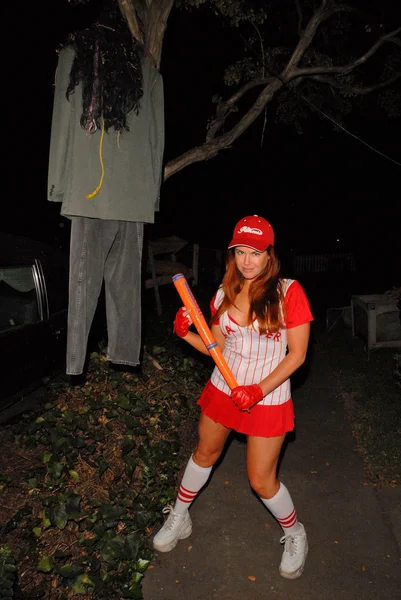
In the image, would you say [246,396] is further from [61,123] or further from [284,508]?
[61,123]

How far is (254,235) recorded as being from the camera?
9.42 ft

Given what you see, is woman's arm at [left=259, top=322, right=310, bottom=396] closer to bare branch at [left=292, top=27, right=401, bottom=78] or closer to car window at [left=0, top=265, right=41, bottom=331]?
car window at [left=0, top=265, right=41, bottom=331]

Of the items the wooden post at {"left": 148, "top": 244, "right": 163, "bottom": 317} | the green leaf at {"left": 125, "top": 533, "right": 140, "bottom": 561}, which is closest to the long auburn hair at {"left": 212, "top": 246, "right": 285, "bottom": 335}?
the green leaf at {"left": 125, "top": 533, "right": 140, "bottom": 561}

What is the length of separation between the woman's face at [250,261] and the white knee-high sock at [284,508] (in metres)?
1.38

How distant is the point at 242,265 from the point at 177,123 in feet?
40.6

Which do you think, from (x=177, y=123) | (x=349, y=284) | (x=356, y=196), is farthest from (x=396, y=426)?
(x=356, y=196)

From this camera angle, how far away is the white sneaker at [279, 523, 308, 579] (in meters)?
3.21

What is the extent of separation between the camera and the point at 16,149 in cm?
1098

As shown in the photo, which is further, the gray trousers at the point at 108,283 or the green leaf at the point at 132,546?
the gray trousers at the point at 108,283

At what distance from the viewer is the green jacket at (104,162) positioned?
3.20 meters

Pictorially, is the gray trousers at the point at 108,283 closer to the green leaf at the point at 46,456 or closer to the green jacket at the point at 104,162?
the green jacket at the point at 104,162

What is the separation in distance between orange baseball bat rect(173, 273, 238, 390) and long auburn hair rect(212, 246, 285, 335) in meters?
0.15

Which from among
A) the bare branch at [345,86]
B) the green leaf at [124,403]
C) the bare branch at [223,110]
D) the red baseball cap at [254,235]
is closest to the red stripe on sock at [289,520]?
the red baseball cap at [254,235]

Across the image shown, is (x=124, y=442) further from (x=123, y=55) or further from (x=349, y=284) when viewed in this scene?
(x=349, y=284)
